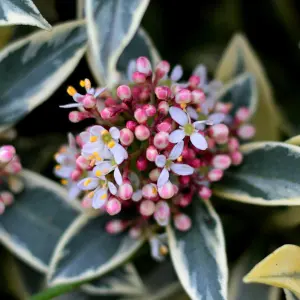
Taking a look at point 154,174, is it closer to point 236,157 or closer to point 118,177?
point 118,177

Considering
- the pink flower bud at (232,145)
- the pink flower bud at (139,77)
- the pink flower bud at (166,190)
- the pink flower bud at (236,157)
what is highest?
the pink flower bud at (139,77)

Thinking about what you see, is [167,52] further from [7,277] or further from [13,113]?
[7,277]

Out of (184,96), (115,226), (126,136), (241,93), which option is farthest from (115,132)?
(241,93)

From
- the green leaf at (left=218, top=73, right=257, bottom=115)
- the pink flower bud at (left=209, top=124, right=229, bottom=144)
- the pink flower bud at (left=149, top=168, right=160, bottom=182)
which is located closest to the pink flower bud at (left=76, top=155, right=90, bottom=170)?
the pink flower bud at (left=149, top=168, right=160, bottom=182)

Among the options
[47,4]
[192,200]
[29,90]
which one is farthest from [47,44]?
[192,200]

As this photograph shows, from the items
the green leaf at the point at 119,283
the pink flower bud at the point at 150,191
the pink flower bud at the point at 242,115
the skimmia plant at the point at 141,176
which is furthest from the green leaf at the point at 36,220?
the pink flower bud at the point at 242,115

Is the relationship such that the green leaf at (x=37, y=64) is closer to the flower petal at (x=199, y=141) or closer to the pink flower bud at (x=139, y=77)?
the pink flower bud at (x=139, y=77)
